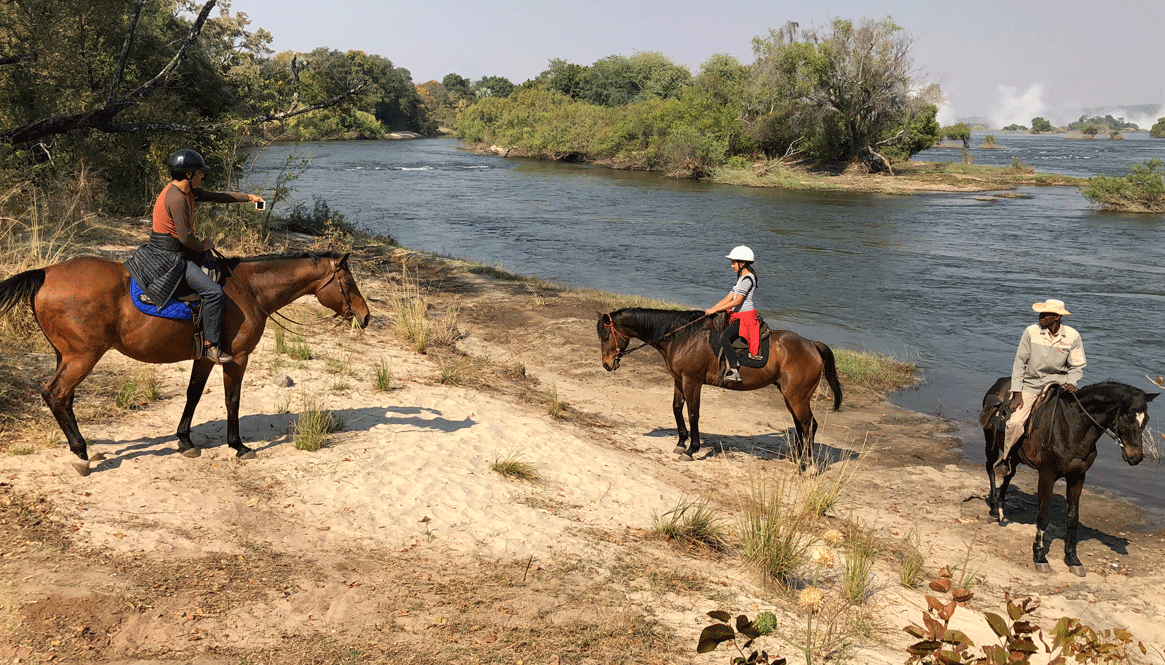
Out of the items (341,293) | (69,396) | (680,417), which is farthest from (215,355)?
(680,417)

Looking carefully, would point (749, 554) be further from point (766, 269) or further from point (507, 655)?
point (766, 269)

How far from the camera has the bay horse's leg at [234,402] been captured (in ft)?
23.9

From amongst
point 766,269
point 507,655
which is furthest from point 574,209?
point 507,655

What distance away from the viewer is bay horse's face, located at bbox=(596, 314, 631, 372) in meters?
9.91

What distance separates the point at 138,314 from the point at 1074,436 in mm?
8589

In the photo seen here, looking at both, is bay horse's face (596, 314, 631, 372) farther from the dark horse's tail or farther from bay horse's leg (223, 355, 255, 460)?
bay horse's leg (223, 355, 255, 460)

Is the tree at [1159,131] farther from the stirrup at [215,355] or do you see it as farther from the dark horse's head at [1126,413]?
the stirrup at [215,355]

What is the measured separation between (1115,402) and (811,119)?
5379 centimetres

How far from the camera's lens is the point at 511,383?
11.6 metres

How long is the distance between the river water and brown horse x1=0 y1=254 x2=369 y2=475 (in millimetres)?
9225

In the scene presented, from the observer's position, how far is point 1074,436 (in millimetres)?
7508

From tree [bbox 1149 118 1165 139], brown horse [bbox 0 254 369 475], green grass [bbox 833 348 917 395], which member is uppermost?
tree [bbox 1149 118 1165 139]

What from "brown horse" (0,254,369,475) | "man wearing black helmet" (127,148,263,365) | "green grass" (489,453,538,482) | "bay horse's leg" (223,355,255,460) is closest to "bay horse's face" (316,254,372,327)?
"brown horse" (0,254,369,475)

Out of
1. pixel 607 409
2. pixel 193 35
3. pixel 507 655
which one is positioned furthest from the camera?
pixel 193 35
